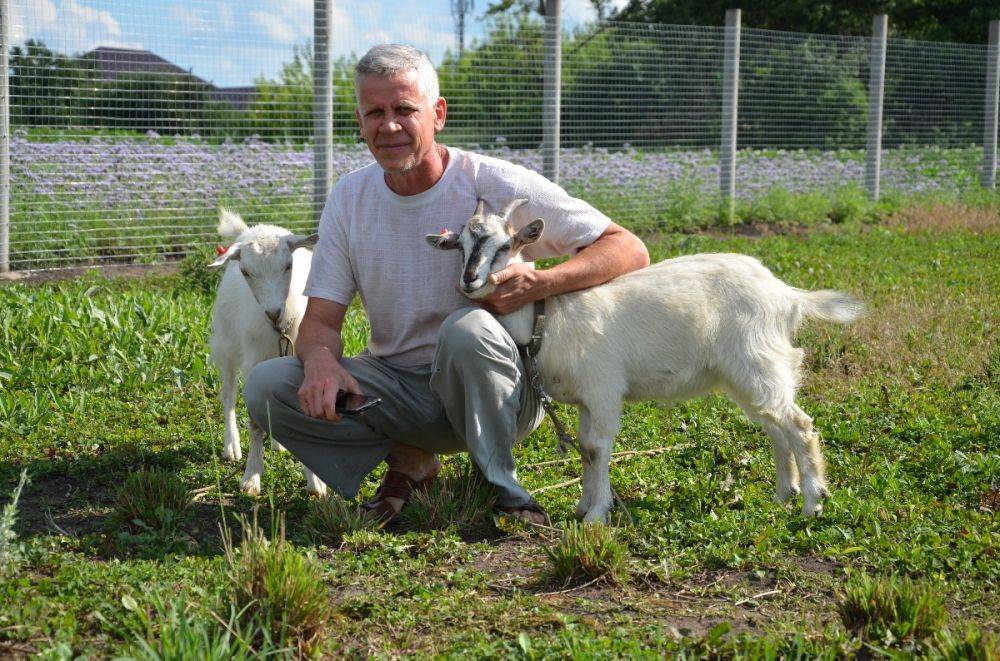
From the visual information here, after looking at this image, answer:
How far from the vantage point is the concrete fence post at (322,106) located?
820cm

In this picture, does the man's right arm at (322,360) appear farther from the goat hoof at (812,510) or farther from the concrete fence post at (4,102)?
the concrete fence post at (4,102)

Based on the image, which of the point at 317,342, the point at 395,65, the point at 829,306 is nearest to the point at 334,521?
the point at 317,342

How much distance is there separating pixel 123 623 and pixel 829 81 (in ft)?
40.0

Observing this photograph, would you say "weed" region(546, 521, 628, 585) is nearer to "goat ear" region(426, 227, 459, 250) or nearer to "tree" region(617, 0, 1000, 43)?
"goat ear" region(426, 227, 459, 250)

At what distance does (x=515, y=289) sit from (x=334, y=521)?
1019 millimetres

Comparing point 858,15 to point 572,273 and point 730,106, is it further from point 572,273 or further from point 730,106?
point 572,273

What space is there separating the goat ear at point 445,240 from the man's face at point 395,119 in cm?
27

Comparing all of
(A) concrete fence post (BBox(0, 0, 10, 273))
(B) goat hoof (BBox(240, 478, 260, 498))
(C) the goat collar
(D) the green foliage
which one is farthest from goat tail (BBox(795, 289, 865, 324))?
(A) concrete fence post (BBox(0, 0, 10, 273))

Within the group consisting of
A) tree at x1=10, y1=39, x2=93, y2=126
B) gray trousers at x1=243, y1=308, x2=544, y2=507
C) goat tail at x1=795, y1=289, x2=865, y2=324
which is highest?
tree at x1=10, y1=39, x2=93, y2=126

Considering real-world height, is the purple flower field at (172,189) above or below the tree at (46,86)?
below

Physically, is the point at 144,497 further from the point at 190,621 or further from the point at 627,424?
the point at 627,424

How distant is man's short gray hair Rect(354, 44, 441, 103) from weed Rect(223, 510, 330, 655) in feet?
5.46

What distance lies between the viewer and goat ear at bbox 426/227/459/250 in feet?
11.5

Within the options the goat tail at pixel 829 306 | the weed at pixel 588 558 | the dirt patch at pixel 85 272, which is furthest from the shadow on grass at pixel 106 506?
the dirt patch at pixel 85 272
